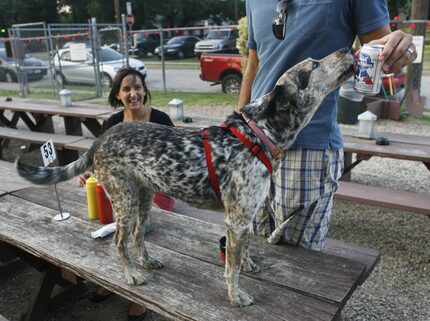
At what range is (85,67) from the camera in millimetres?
14727

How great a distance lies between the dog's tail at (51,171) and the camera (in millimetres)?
2426

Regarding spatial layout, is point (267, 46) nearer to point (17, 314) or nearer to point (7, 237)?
point (7, 237)

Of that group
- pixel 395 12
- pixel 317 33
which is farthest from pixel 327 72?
pixel 395 12

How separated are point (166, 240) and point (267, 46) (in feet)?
4.72

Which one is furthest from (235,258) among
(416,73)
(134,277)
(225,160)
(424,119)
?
(416,73)

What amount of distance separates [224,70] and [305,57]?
38.7 ft

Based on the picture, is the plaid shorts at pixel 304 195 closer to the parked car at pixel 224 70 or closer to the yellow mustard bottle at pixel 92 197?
the yellow mustard bottle at pixel 92 197

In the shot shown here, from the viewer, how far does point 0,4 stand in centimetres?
4394

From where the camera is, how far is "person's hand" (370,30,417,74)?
1945mm

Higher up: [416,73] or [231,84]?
[416,73]

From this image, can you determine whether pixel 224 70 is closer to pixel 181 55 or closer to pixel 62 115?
pixel 62 115

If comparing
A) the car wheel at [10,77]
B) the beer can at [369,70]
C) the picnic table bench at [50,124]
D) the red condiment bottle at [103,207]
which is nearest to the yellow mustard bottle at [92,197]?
the red condiment bottle at [103,207]

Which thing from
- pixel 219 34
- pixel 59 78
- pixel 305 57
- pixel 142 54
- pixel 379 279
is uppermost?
pixel 219 34

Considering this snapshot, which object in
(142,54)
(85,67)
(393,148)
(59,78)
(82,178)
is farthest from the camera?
(142,54)
